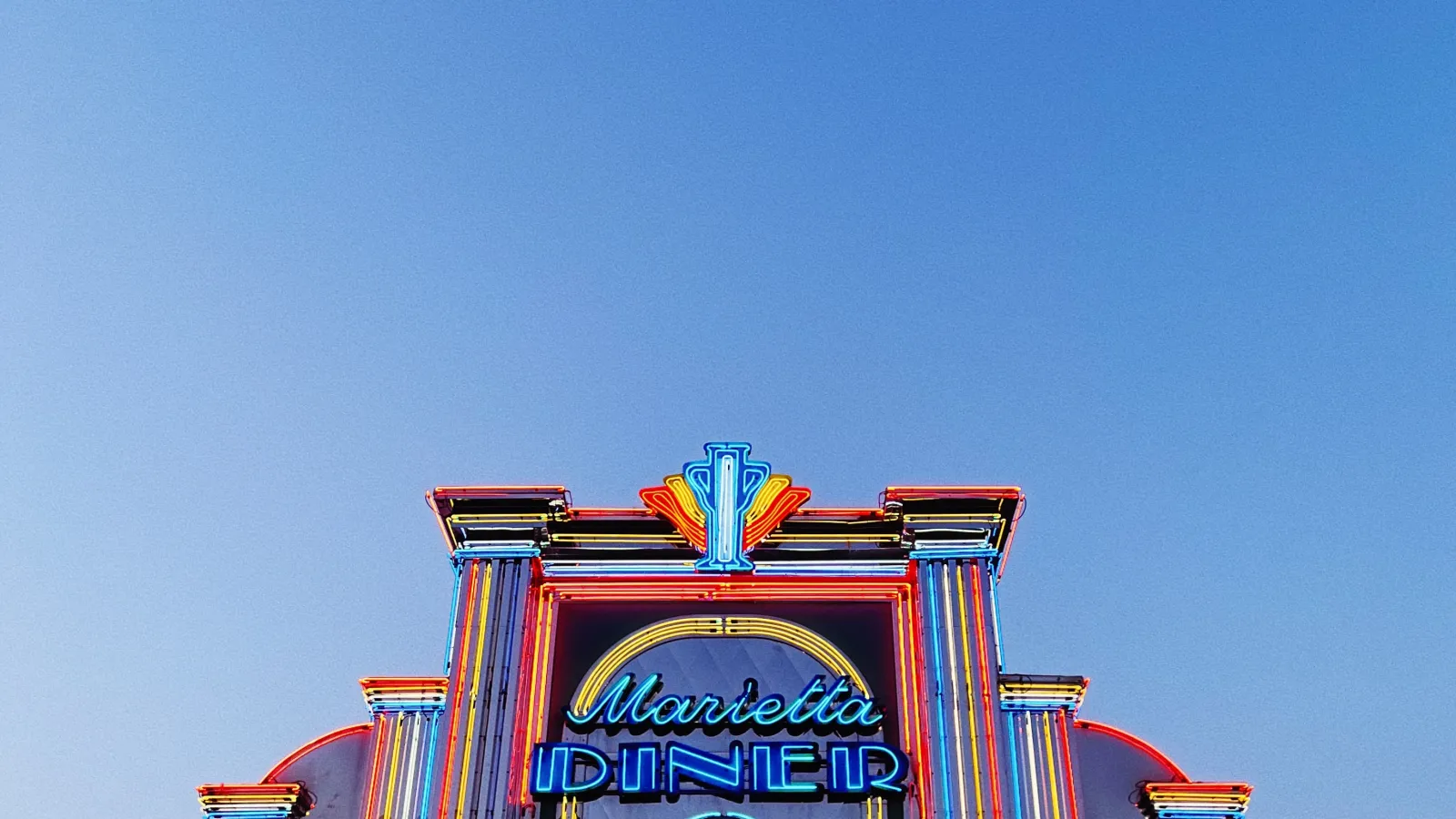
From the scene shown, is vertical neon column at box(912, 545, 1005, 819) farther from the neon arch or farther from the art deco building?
the neon arch

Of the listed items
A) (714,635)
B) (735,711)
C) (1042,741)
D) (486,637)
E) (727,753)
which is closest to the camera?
(1042,741)

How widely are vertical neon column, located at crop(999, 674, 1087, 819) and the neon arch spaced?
223cm

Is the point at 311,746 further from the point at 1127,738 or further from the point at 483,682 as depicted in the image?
the point at 1127,738

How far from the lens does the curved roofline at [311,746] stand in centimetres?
2127

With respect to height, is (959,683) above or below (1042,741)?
above

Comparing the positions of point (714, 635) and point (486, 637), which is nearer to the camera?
point (486, 637)

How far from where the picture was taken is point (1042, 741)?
20969mm

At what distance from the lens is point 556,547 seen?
914 inches

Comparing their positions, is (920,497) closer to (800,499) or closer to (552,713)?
(800,499)

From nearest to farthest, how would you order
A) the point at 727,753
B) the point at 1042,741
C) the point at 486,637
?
1. the point at 1042,741
2. the point at 727,753
3. the point at 486,637

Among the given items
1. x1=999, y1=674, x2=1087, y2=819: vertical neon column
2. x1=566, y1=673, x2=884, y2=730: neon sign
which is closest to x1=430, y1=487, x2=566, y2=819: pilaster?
x1=566, y1=673, x2=884, y2=730: neon sign

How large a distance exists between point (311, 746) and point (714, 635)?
6.21 m

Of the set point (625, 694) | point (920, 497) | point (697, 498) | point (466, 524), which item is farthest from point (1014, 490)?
point (466, 524)

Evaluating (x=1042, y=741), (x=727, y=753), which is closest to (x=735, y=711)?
(x=727, y=753)
